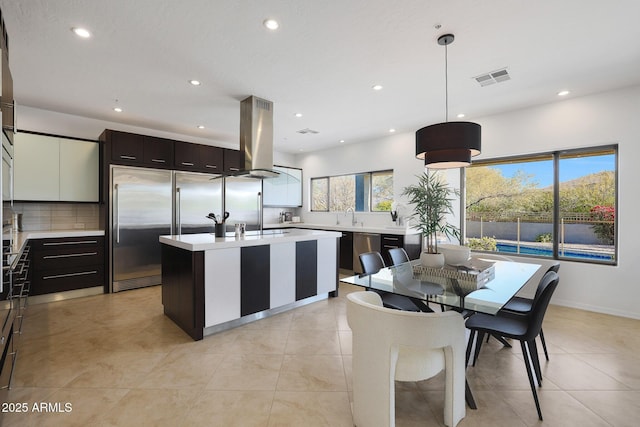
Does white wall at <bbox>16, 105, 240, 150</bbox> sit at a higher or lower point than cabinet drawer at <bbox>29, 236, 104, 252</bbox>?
higher

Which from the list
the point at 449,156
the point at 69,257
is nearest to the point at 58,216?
the point at 69,257

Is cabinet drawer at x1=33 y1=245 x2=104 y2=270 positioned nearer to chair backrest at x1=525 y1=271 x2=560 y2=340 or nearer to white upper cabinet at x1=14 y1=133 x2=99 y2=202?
white upper cabinet at x1=14 y1=133 x2=99 y2=202

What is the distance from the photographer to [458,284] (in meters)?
2.06

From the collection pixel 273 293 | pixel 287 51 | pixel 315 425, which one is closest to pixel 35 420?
pixel 315 425

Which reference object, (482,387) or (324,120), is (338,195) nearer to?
(324,120)

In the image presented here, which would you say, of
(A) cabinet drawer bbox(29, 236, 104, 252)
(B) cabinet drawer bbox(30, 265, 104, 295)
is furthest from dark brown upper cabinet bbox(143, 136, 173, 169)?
(B) cabinet drawer bbox(30, 265, 104, 295)

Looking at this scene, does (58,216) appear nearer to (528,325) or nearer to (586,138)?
(528,325)

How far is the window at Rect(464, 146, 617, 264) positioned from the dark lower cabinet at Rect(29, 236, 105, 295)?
5.80 m

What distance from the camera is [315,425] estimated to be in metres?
1.70

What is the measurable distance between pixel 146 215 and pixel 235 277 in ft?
8.09

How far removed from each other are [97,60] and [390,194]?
476 centimetres

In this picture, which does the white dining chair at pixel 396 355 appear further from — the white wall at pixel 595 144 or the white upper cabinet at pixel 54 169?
the white upper cabinet at pixel 54 169

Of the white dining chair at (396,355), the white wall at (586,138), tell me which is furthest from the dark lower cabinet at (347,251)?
the white dining chair at (396,355)

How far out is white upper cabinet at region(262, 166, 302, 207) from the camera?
21.4 feet
